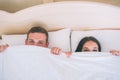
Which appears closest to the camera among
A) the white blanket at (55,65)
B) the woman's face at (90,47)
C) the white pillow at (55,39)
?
the white blanket at (55,65)

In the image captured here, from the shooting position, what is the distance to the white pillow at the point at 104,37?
162cm

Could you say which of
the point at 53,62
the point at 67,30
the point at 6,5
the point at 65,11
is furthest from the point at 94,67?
the point at 6,5

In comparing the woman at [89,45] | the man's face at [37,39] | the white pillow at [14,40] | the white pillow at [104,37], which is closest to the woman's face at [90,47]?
the woman at [89,45]

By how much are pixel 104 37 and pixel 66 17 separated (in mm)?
323

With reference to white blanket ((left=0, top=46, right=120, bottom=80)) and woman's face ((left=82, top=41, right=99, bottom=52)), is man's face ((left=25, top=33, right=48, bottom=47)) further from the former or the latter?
woman's face ((left=82, top=41, right=99, bottom=52))

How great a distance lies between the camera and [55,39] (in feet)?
5.52

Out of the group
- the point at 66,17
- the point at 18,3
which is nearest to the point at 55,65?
the point at 66,17

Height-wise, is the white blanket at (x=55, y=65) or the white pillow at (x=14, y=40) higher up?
the white pillow at (x=14, y=40)

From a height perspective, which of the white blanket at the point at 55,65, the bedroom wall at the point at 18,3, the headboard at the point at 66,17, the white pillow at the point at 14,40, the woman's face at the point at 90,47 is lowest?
the white blanket at the point at 55,65

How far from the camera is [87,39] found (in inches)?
62.6

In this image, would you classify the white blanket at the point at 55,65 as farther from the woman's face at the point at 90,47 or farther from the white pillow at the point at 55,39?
the white pillow at the point at 55,39

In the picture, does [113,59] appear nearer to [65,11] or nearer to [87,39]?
[87,39]

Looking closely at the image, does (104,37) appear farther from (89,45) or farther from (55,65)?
(55,65)

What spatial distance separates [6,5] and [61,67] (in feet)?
2.94
